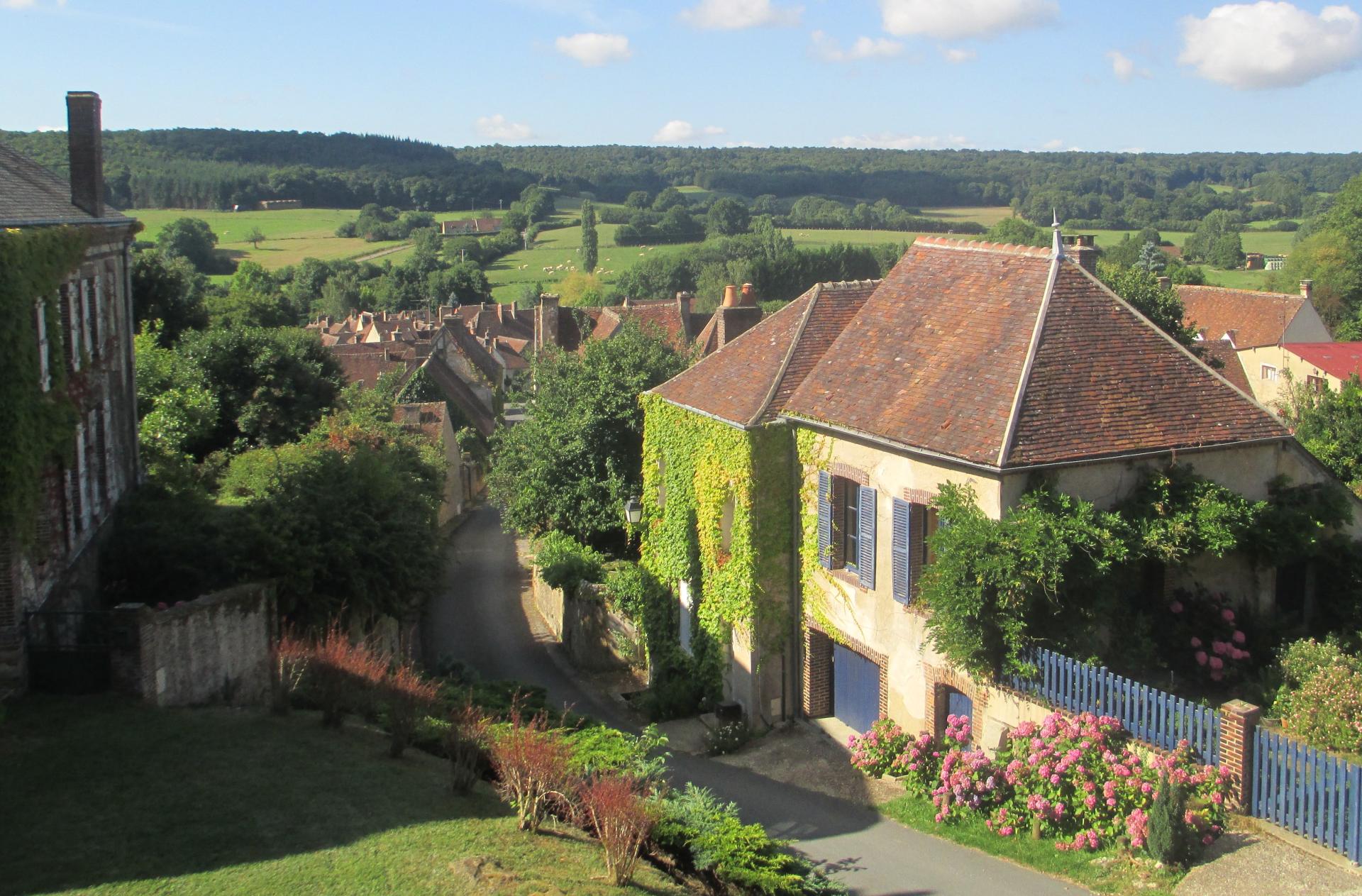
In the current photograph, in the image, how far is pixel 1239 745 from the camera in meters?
13.0

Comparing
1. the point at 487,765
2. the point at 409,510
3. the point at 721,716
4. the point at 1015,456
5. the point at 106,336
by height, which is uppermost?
the point at 106,336

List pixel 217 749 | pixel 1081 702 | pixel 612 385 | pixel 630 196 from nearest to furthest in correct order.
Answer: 1. pixel 217 749
2. pixel 1081 702
3. pixel 612 385
4. pixel 630 196

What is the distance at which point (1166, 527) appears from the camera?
15.6m

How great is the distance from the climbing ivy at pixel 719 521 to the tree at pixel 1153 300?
15951 millimetres

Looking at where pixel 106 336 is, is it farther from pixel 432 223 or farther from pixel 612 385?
pixel 432 223

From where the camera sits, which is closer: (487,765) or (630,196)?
(487,765)

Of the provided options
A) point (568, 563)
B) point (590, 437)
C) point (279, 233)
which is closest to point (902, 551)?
point (568, 563)

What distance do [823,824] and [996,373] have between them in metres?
6.82

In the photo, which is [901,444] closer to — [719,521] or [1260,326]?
[719,521]

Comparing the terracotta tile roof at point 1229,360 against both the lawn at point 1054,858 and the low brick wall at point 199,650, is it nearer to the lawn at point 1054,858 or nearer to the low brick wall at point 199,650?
the lawn at point 1054,858

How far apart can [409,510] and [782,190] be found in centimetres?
15758

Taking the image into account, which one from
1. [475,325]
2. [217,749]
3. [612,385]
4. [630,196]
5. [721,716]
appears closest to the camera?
[217,749]

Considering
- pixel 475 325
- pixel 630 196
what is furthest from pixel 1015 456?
pixel 630 196

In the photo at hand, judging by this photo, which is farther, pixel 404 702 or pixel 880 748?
pixel 880 748
